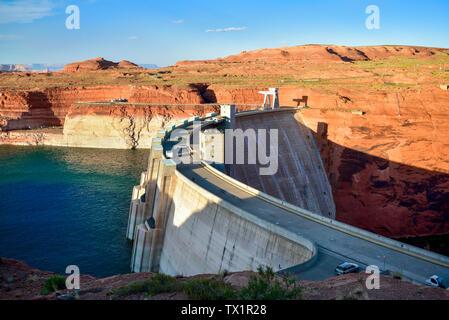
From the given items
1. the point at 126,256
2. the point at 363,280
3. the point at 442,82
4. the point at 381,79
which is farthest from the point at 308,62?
the point at 363,280

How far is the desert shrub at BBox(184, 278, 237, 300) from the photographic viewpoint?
10789 millimetres

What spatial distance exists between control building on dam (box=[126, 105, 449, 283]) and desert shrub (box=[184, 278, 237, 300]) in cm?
490

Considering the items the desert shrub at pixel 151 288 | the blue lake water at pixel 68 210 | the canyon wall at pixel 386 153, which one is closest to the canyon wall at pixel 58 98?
the blue lake water at pixel 68 210

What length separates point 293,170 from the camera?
42750 mm

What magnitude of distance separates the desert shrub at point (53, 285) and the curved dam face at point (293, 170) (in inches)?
986

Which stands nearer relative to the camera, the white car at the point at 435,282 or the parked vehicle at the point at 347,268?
the white car at the point at 435,282

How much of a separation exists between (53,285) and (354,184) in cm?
3780

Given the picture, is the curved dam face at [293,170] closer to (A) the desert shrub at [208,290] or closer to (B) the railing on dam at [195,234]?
(B) the railing on dam at [195,234]

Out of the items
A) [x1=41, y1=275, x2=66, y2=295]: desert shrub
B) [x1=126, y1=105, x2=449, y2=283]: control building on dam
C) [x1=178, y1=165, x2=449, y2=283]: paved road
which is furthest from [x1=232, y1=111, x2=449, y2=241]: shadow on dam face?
[x1=41, y1=275, x2=66, y2=295]: desert shrub

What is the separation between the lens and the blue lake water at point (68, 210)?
28.6 meters

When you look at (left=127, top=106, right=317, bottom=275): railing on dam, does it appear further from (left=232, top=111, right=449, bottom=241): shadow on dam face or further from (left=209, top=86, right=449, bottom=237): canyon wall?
(left=209, top=86, right=449, bottom=237): canyon wall

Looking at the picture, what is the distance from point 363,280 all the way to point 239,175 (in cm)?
2564

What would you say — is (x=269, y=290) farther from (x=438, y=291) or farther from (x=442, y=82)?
(x=442, y=82)

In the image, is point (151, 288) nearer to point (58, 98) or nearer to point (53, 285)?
point (53, 285)
